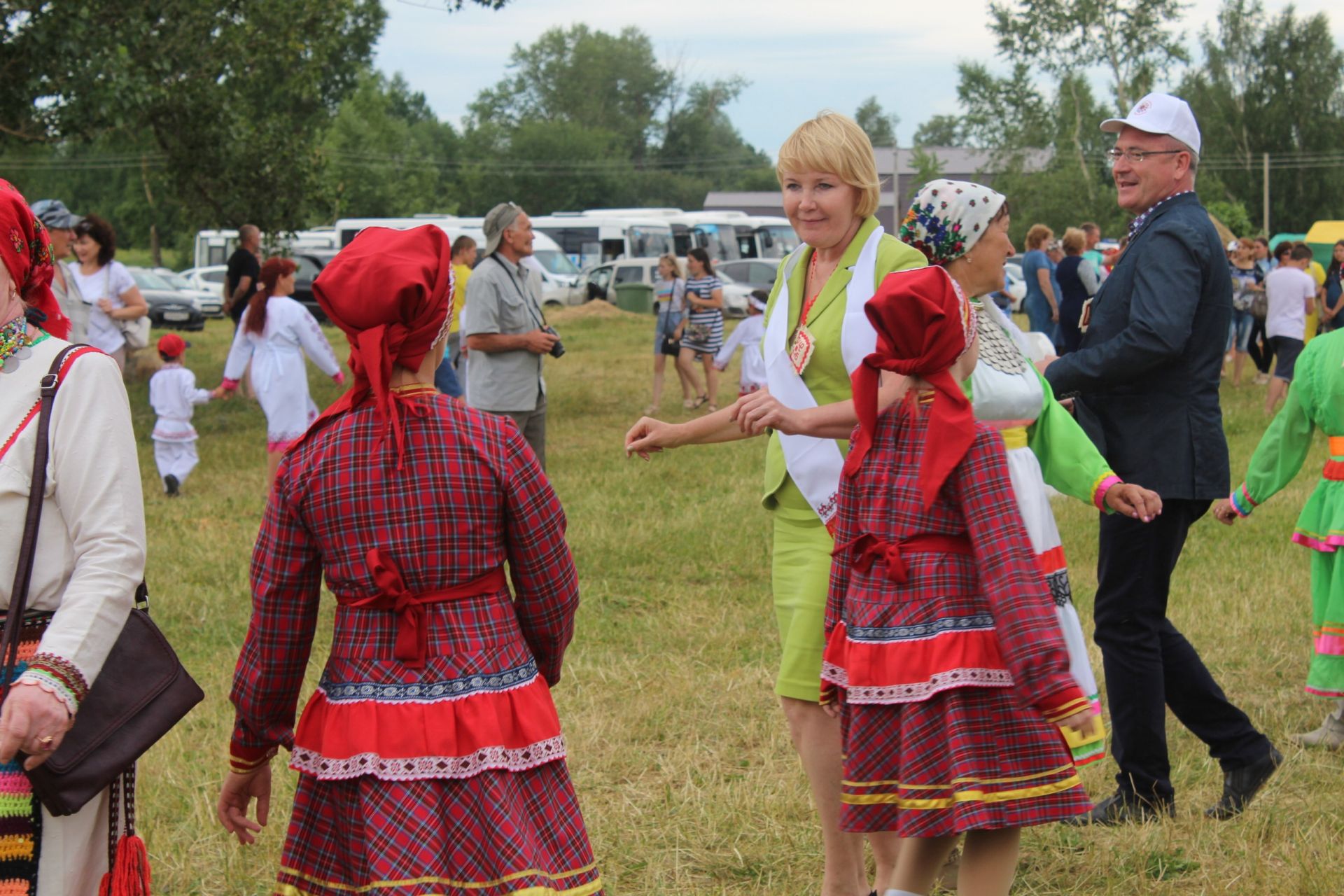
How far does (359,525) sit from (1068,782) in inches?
63.1

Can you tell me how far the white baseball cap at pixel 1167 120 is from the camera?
4.33 metres

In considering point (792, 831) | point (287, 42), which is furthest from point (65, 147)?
point (792, 831)

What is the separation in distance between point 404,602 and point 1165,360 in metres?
2.59

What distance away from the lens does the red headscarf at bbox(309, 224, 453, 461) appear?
102 inches

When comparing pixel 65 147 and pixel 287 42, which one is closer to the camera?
pixel 287 42

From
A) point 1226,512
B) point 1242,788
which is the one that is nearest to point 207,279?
point 1226,512

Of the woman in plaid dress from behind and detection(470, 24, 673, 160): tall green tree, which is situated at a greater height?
detection(470, 24, 673, 160): tall green tree

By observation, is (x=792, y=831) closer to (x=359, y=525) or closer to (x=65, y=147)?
(x=359, y=525)

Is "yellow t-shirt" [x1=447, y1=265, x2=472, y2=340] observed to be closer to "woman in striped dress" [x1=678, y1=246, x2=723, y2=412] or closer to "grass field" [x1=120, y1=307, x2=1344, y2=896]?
"grass field" [x1=120, y1=307, x2=1344, y2=896]

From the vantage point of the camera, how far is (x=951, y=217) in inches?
145

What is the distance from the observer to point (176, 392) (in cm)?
1126

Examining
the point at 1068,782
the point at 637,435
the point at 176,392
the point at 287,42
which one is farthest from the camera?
the point at 287,42

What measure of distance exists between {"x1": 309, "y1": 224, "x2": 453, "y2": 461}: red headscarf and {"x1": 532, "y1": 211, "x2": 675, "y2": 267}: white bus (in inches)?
1550

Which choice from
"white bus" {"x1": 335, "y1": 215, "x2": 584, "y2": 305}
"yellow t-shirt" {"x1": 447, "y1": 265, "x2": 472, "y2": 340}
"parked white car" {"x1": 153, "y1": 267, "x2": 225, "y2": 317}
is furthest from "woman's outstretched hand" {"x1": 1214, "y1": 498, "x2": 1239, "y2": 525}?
"parked white car" {"x1": 153, "y1": 267, "x2": 225, "y2": 317}
